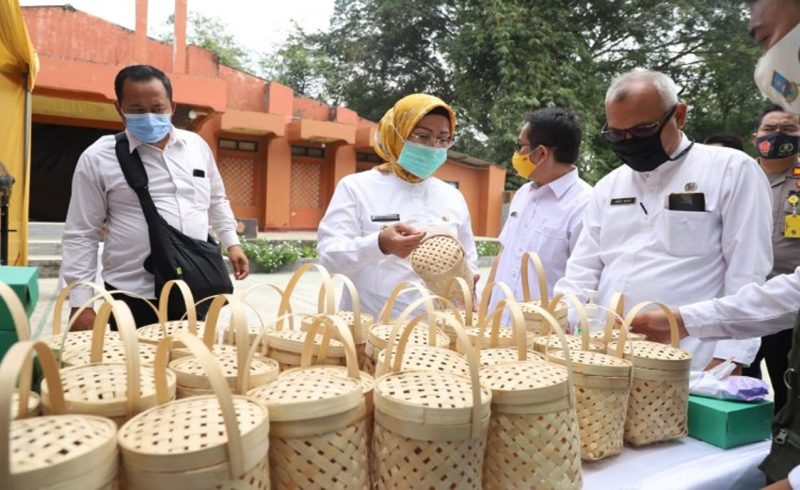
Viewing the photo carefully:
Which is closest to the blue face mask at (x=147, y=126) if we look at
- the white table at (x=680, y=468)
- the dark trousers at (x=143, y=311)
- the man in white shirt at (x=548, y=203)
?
the dark trousers at (x=143, y=311)

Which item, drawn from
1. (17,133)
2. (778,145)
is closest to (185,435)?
(778,145)

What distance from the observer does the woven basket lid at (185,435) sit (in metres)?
0.64

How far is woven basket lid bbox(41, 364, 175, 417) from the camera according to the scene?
0.76m

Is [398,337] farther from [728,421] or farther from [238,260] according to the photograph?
[238,260]

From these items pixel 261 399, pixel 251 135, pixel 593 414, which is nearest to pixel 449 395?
pixel 261 399

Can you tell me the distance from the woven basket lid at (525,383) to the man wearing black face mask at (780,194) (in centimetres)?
218

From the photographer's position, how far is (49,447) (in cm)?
62

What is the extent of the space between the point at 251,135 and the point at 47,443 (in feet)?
45.2

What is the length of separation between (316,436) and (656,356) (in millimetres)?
804

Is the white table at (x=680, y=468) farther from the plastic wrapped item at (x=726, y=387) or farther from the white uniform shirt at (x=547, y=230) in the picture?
the white uniform shirt at (x=547, y=230)

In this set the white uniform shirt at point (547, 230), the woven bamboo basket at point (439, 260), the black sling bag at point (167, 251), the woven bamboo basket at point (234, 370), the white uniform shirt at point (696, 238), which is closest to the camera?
the woven bamboo basket at point (234, 370)

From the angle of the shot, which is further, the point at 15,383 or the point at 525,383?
the point at 525,383

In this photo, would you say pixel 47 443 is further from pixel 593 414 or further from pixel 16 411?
pixel 593 414

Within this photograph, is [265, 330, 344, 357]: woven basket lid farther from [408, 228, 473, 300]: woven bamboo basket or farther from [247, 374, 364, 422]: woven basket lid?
[408, 228, 473, 300]: woven bamboo basket
